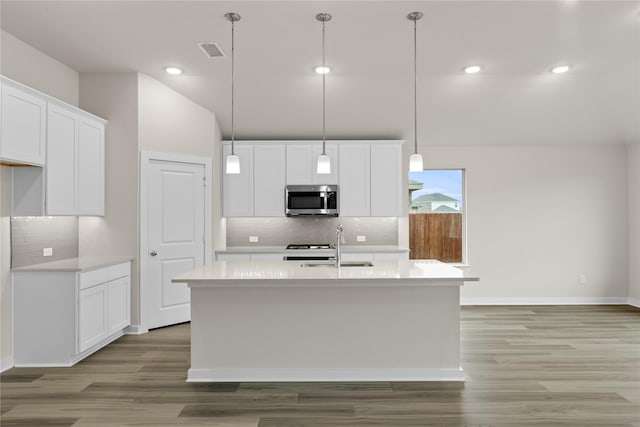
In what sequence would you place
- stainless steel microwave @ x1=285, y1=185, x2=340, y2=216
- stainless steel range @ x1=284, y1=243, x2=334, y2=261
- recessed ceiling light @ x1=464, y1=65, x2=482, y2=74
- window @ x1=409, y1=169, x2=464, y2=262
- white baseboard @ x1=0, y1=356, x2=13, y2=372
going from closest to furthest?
white baseboard @ x1=0, y1=356, x2=13, y2=372, recessed ceiling light @ x1=464, y1=65, x2=482, y2=74, stainless steel range @ x1=284, y1=243, x2=334, y2=261, stainless steel microwave @ x1=285, y1=185, x2=340, y2=216, window @ x1=409, y1=169, x2=464, y2=262

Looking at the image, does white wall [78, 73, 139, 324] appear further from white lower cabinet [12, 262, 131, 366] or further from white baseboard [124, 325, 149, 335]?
white lower cabinet [12, 262, 131, 366]

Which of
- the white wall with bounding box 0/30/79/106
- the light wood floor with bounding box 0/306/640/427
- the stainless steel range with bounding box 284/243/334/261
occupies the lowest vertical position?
the light wood floor with bounding box 0/306/640/427

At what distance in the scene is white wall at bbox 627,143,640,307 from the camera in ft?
20.9

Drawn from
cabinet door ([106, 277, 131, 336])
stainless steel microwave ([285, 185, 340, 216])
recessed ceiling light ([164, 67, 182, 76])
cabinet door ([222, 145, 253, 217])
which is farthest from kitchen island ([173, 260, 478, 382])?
cabinet door ([222, 145, 253, 217])

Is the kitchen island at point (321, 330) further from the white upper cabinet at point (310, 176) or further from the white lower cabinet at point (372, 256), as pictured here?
the white upper cabinet at point (310, 176)

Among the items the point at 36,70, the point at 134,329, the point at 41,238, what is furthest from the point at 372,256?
the point at 36,70

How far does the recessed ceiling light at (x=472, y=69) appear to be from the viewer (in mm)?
4633

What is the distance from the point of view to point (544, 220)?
658 cm

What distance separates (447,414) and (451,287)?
97cm

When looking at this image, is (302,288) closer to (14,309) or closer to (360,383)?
(360,383)

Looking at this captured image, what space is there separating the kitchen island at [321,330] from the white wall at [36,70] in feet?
8.02

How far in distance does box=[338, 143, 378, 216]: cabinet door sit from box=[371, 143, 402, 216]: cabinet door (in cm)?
8

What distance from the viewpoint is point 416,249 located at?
22.1ft

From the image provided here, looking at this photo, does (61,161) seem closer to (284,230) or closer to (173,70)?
(173,70)
